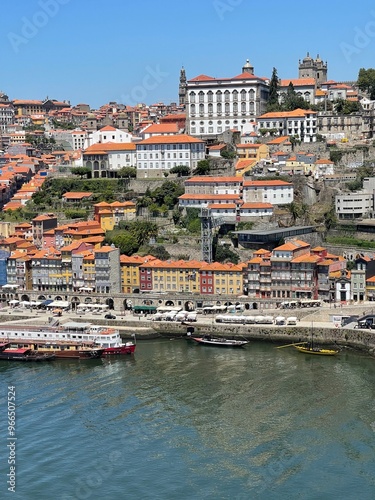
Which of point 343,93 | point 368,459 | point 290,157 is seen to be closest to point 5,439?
point 368,459

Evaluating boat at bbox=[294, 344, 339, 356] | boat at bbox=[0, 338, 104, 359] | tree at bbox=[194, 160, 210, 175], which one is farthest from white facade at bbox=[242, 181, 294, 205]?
boat at bbox=[0, 338, 104, 359]

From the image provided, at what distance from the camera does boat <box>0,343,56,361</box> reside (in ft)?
76.5

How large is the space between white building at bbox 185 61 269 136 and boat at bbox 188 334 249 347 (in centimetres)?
1806

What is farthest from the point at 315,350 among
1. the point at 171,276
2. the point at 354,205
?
the point at 354,205

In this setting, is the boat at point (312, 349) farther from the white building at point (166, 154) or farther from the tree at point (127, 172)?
the tree at point (127, 172)

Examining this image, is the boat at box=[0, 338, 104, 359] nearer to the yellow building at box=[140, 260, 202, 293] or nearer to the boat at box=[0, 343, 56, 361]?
the boat at box=[0, 343, 56, 361]

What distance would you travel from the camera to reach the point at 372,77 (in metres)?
44.3

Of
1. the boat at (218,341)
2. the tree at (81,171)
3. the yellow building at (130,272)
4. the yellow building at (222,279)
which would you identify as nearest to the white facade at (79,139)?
the tree at (81,171)

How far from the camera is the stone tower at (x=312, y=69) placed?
4930 cm

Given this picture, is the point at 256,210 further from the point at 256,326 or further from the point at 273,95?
the point at 273,95

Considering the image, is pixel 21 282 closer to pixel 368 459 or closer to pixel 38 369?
pixel 38 369

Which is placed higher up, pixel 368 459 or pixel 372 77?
pixel 372 77

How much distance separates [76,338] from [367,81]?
1065 inches

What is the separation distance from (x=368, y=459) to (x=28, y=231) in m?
21.9
